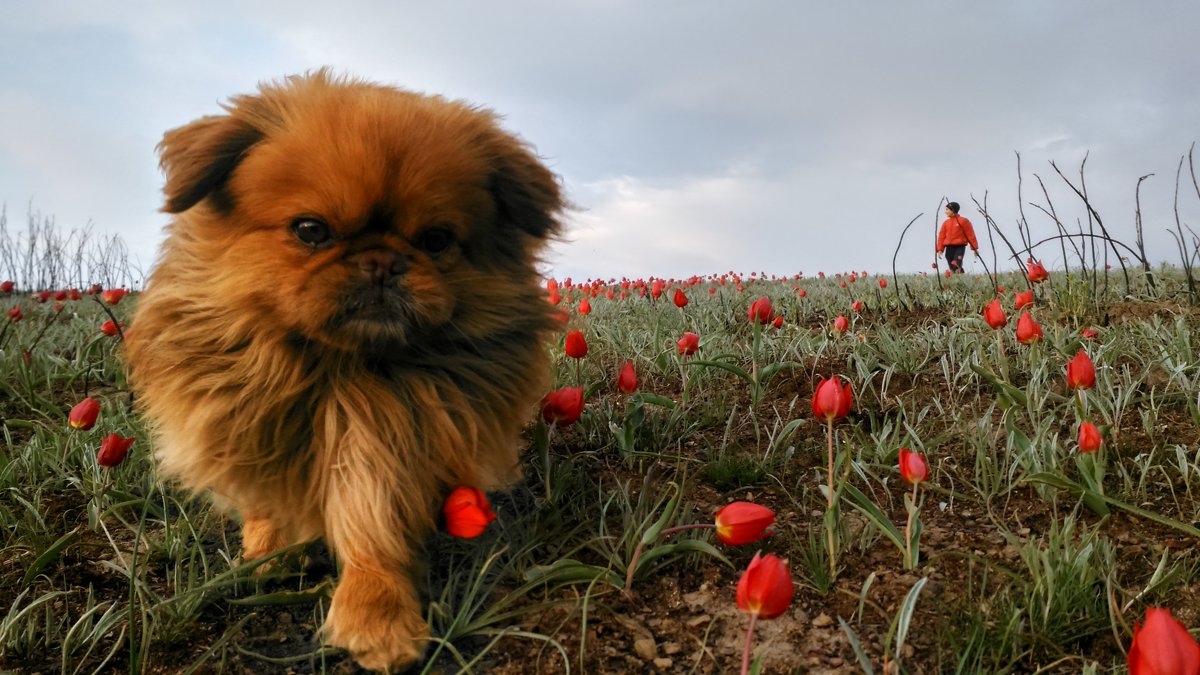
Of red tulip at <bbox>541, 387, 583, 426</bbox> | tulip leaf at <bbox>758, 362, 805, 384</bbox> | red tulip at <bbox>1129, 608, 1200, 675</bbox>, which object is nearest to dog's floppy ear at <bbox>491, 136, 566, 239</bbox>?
red tulip at <bbox>541, 387, 583, 426</bbox>

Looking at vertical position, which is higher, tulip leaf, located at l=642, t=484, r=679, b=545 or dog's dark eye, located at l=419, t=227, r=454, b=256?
dog's dark eye, located at l=419, t=227, r=454, b=256

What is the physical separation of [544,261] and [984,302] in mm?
4324

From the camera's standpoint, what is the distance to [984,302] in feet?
19.0

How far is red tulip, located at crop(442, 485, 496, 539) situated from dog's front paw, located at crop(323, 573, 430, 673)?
21 cm

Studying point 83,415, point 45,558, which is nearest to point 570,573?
point 45,558

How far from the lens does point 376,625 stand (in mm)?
1908

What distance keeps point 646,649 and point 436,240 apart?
1217 mm

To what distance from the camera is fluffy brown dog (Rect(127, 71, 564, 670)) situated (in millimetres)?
2020

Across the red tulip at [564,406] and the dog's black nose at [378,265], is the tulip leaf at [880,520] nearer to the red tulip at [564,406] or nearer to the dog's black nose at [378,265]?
the red tulip at [564,406]

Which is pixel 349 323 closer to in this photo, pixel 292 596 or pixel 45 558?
pixel 292 596

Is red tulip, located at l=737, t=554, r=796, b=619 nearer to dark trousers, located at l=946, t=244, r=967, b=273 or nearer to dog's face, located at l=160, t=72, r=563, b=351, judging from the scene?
dog's face, located at l=160, t=72, r=563, b=351

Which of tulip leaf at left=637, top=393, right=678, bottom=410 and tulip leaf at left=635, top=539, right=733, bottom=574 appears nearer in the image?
tulip leaf at left=635, top=539, right=733, bottom=574

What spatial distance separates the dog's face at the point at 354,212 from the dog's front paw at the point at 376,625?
2.05 feet

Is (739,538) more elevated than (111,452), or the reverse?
(111,452)
